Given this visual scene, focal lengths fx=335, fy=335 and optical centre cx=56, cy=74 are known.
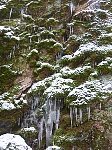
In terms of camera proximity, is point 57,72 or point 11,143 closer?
point 11,143

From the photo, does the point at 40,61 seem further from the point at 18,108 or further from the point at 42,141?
the point at 42,141

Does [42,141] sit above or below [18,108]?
below

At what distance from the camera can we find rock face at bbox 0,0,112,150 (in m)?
12.3

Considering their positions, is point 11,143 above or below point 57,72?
below

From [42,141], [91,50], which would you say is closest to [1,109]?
[42,141]

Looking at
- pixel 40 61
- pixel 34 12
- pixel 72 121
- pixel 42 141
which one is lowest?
pixel 42 141

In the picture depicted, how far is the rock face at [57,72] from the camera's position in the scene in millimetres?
12289

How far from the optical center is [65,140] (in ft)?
38.7

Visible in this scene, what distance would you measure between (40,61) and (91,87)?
4443mm

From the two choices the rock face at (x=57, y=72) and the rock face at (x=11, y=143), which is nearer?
the rock face at (x=11, y=143)

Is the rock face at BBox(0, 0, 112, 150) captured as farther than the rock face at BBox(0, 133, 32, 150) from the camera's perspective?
Yes

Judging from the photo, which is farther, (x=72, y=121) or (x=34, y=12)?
(x=34, y=12)

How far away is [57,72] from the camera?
1525 cm

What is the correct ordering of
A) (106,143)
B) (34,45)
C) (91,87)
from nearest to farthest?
(106,143) → (91,87) → (34,45)
